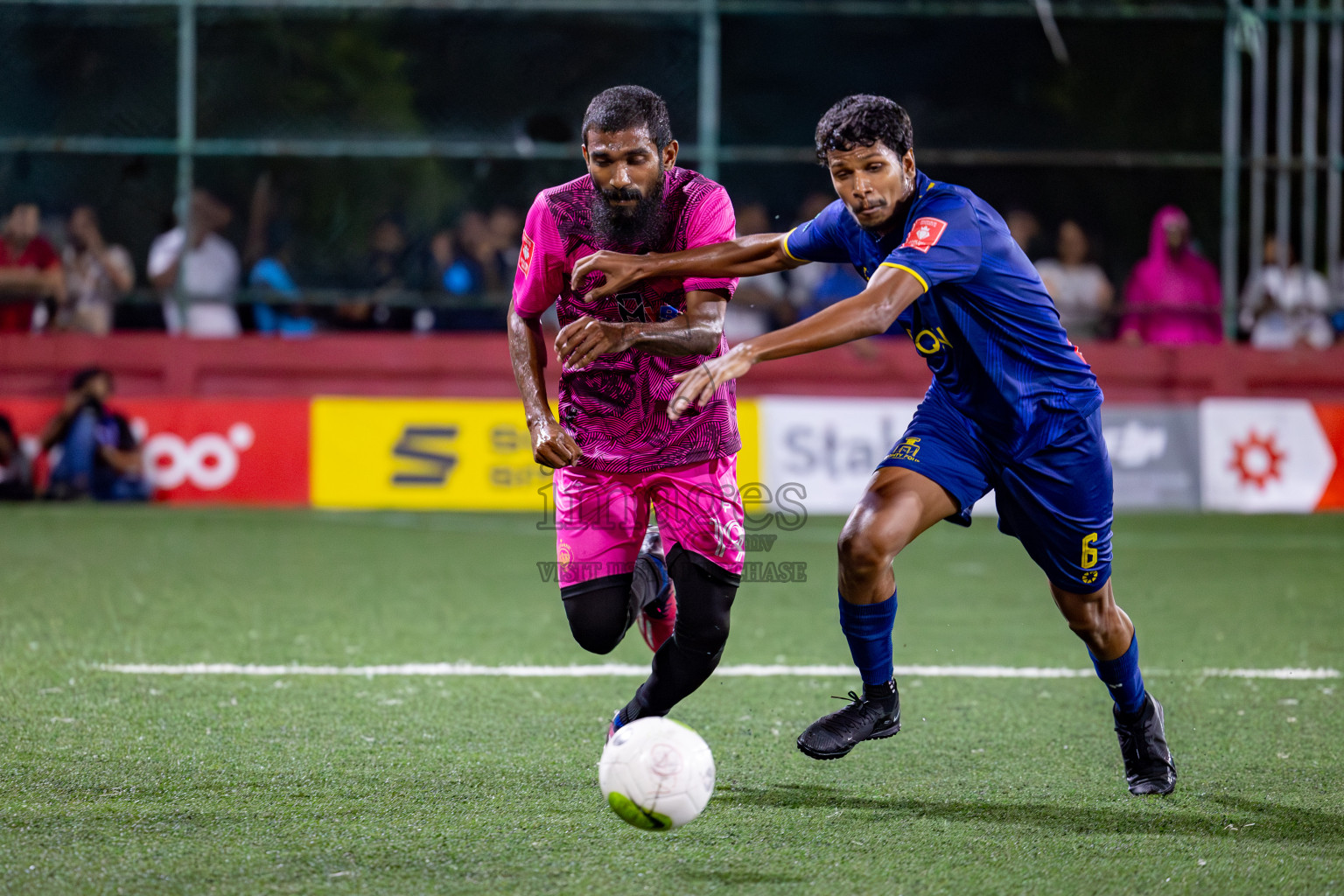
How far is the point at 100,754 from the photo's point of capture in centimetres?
476

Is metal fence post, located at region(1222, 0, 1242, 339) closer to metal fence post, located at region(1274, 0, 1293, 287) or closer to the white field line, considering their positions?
metal fence post, located at region(1274, 0, 1293, 287)

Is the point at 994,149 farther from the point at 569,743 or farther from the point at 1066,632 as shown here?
the point at 569,743

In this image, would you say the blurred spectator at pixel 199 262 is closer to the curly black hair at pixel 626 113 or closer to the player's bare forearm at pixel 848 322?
the curly black hair at pixel 626 113

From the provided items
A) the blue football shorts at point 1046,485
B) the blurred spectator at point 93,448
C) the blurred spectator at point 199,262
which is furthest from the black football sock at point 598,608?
the blurred spectator at point 199,262

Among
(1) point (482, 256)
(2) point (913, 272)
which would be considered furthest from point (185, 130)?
(2) point (913, 272)

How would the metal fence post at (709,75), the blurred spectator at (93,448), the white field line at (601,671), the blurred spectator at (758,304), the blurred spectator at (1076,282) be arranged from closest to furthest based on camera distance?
the white field line at (601,671)
the blurred spectator at (93,448)
the blurred spectator at (758,304)
the blurred spectator at (1076,282)
the metal fence post at (709,75)

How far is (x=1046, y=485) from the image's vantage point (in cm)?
442

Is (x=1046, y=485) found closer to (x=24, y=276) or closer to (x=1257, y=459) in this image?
(x=1257, y=459)

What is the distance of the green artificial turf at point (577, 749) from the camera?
147 inches

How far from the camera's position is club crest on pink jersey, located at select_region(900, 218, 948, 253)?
13.4ft

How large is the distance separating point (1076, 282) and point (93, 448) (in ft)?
26.5

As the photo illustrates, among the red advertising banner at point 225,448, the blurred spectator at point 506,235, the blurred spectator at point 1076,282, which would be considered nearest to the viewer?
the red advertising banner at point 225,448

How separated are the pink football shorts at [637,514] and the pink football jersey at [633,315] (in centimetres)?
5

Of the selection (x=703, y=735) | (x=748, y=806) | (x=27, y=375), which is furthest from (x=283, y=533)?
(x=748, y=806)
